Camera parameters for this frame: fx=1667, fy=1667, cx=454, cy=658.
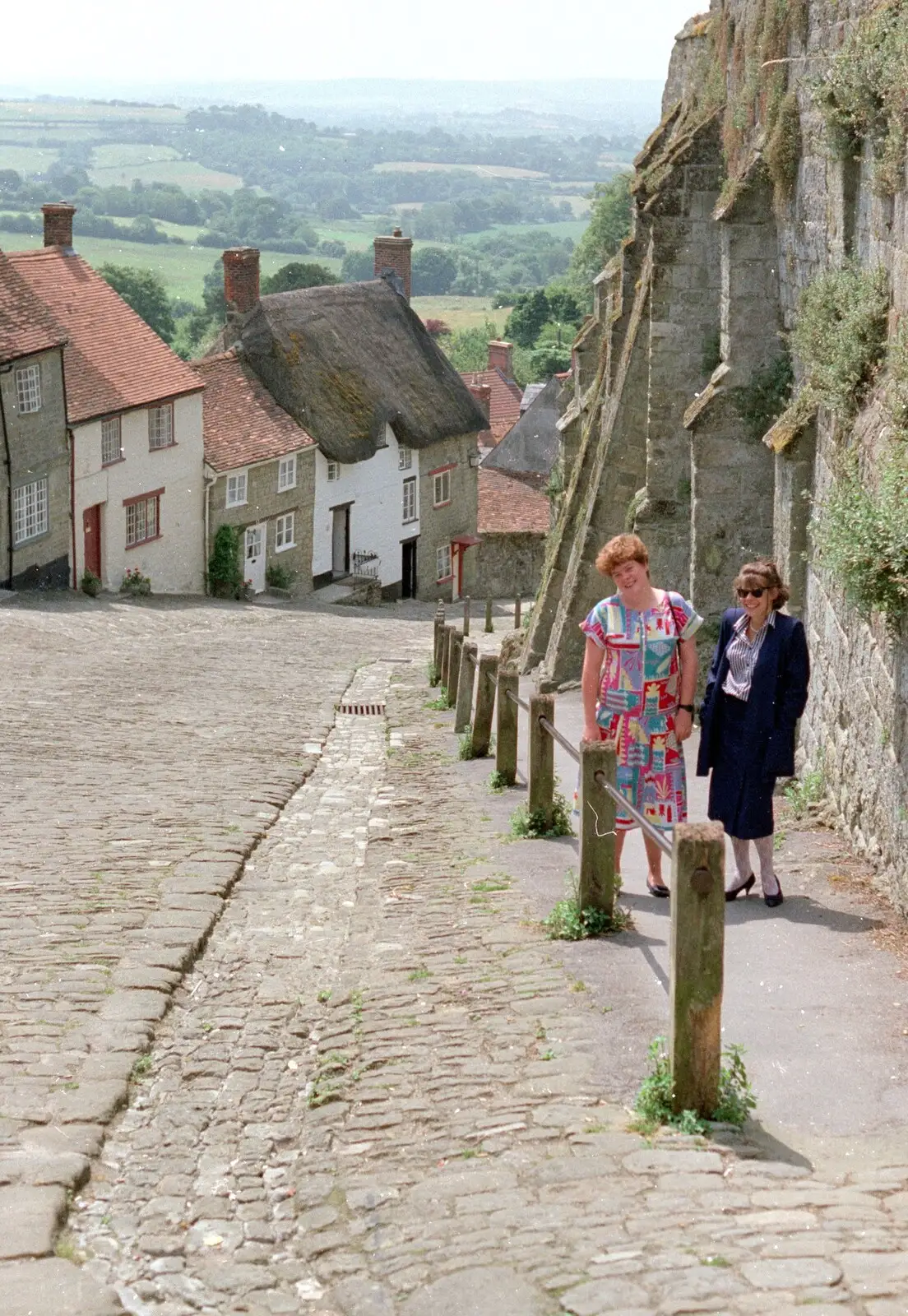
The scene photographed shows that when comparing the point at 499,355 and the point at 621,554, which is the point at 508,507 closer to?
the point at 499,355

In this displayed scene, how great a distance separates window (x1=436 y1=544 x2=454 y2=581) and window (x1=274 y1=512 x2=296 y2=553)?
8.20 m

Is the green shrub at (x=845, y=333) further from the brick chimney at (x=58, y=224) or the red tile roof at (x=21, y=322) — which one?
the brick chimney at (x=58, y=224)

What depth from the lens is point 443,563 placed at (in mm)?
52969

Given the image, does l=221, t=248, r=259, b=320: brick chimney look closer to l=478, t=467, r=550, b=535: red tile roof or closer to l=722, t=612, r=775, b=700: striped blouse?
l=478, t=467, r=550, b=535: red tile roof

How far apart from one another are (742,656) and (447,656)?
12.1 m

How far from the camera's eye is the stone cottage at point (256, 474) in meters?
42.6

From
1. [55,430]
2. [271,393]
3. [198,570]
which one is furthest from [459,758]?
[271,393]

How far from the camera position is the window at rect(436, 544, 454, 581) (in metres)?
52.6

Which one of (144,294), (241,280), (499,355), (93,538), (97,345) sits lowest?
(93,538)

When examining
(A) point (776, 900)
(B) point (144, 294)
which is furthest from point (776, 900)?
(B) point (144, 294)

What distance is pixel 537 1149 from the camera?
6.05 m

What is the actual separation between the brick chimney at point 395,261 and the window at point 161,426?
14712 mm

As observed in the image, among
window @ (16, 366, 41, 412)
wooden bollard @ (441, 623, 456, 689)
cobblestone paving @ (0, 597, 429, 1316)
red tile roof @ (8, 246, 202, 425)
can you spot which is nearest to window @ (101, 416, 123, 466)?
red tile roof @ (8, 246, 202, 425)

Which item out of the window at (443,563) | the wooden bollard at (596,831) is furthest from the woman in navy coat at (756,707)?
the window at (443,563)
